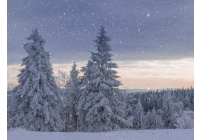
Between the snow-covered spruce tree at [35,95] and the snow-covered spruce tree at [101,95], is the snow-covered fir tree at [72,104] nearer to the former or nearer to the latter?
the snow-covered spruce tree at [101,95]

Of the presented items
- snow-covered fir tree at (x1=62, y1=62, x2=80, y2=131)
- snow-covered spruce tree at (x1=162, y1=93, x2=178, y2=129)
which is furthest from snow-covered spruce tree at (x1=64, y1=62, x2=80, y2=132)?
snow-covered spruce tree at (x1=162, y1=93, x2=178, y2=129)

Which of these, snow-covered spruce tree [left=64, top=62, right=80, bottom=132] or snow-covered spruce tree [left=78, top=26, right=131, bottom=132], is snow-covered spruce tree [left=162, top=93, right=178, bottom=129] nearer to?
snow-covered spruce tree [left=64, top=62, right=80, bottom=132]

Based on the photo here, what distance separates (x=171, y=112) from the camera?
1918 inches

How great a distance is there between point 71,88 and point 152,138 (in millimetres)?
21387

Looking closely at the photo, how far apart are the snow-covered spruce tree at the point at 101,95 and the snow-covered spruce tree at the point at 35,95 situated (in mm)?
3476

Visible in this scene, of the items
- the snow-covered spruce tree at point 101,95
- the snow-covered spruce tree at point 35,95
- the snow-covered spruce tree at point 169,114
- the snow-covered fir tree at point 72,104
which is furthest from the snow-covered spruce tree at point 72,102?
the snow-covered spruce tree at point 169,114

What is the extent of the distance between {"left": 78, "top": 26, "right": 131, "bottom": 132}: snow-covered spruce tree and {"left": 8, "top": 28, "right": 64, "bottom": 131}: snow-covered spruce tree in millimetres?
3476

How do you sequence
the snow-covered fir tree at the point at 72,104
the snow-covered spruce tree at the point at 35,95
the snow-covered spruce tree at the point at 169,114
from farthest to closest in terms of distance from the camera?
the snow-covered spruce tree at the point at 169,114 → the snow-covered fir tree at the point at 72,104 → the snow-covered spruce tree at the point at 35,95

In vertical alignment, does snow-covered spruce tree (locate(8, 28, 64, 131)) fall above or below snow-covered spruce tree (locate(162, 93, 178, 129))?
above

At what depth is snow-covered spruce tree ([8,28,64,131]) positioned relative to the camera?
62.1 ft

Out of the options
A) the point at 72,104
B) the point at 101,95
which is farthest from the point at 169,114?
the point at 101,95

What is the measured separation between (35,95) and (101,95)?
24.2 ft

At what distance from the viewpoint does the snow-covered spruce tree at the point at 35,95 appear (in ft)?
62.1
